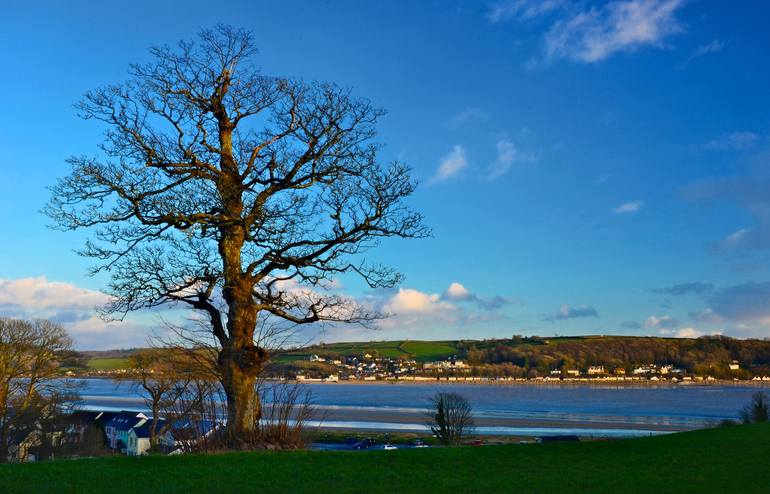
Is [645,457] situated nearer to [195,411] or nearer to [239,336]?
[239,336]

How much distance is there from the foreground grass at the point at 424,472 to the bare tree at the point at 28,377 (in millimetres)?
27228

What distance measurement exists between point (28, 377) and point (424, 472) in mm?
31461

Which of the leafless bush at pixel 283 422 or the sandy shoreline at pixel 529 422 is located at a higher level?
the leafless bush at pixel 283 422

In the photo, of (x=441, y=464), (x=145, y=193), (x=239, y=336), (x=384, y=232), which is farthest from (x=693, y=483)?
(x=145, y=193)

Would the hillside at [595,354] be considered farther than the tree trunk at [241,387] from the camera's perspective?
Yes

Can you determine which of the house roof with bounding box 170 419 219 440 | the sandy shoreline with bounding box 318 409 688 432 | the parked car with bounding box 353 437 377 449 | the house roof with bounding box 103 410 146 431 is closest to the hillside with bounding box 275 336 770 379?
the sandy shoreline with bounding box 318 409 688 432

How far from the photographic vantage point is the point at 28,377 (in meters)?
35.4

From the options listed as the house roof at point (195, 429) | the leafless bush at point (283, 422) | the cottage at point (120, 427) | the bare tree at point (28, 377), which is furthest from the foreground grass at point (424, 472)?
the cottage at point (120, 427)

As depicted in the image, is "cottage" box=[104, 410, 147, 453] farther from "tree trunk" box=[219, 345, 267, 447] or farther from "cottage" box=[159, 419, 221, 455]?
"tree trunk" box=[219, 345, 267, 447]

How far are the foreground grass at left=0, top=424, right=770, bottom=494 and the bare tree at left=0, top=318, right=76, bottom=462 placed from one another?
27228 mm

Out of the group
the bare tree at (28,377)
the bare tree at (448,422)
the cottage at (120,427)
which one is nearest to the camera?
the bare tree at (448,422)

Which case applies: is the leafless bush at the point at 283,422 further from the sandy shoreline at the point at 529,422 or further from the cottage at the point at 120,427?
the cottage at the point at 120,427

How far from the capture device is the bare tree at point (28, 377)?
113 feet

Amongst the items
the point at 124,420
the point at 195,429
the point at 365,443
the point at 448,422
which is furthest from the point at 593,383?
the point at 195,429
